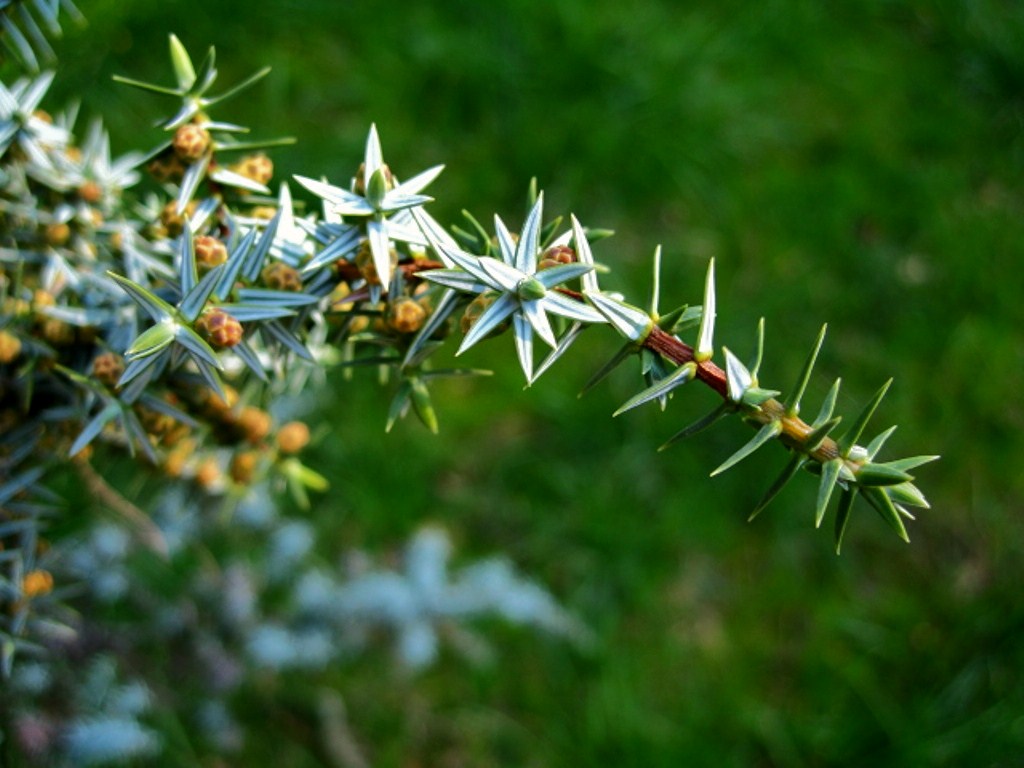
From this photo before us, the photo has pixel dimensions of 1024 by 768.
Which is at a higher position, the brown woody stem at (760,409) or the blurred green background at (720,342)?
the blurred green background at (720,342)

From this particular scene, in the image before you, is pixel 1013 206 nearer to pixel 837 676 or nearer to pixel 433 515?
pixel 837 676

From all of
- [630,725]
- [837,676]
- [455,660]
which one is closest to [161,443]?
[455,660]

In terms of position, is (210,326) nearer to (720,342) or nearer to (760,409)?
(760,409)

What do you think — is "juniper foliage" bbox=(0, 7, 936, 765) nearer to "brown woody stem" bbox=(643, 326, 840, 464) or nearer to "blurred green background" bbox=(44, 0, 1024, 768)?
"brown woody stem" bbox=(643, 326, 840, 464)

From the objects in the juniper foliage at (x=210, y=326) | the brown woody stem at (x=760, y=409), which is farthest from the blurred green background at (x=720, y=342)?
the brown woody stem at (x=760, y=409)

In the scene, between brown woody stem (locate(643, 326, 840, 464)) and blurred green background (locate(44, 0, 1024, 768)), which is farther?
blurred green background (locate(44, 0, 1024, 768))

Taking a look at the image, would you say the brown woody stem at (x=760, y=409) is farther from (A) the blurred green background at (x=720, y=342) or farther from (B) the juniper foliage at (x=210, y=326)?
(A) the blurred green background at (x=720, y=342)

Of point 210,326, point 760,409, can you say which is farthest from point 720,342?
point 210,326

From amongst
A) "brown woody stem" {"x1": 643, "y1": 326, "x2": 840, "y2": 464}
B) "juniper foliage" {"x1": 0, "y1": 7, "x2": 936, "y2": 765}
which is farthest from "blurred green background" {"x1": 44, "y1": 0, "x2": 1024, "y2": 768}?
"brown woody stem" {"x1": 643, "y1": 326, "x2": 840, "y2": 464}

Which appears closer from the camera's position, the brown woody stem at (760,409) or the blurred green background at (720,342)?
the brown woody stem at (760,409)
